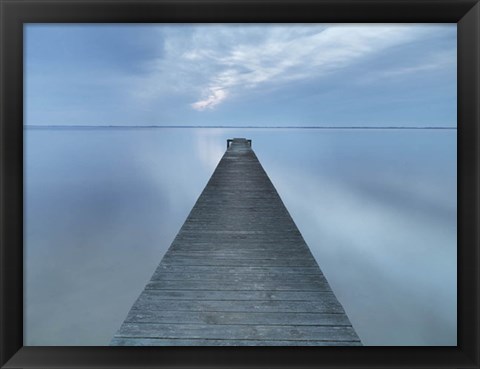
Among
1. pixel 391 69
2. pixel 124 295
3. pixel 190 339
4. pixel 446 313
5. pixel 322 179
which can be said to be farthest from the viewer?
pixel 391 69

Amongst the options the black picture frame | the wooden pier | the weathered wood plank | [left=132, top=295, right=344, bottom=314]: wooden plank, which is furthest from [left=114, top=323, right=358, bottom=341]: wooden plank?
the weathered wood plank

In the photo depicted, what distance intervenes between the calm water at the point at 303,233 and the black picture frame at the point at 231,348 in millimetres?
45

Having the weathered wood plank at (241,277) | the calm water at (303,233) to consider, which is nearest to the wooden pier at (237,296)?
the weathered wood plank at (241,277)

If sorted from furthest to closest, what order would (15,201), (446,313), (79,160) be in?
(79,160) → (446,313) → (15,201)

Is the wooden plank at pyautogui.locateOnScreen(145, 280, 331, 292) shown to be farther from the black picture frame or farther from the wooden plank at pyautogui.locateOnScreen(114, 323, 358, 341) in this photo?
the black picture frame

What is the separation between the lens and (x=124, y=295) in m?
3.24

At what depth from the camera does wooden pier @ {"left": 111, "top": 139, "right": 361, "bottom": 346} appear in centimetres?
111

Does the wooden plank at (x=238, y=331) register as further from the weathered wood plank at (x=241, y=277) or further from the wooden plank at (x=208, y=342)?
the weathered wood plank at (x=241, y=277)

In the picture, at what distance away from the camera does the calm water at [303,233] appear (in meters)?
2.78

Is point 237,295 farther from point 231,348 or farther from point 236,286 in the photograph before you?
point 231,348

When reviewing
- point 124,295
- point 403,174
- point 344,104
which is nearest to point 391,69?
point 344,104

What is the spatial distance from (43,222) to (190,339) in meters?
5.45

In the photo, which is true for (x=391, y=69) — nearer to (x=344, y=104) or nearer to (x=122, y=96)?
(x=344, y=104)

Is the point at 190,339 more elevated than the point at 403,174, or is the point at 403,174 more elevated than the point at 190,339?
the point at 403,174
